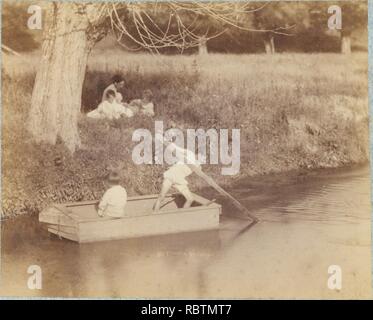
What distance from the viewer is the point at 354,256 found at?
15.6ft

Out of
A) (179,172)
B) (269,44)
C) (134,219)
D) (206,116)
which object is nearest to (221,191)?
(179,172)

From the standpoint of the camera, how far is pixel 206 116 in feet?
15.8

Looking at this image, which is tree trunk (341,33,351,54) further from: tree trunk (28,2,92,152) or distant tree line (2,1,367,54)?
tree trunk (28,2,92,152)

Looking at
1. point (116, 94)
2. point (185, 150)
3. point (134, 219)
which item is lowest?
point (134, 219)

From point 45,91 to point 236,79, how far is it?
1.36m

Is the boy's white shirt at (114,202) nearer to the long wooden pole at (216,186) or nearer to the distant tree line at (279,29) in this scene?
the long wooden pole at (216,186)

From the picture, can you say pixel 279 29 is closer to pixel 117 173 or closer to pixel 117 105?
pixel 117 105

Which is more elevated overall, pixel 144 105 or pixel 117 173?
pixel 144 105

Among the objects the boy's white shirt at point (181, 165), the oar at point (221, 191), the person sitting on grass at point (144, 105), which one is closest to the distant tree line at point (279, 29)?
the person sitting on grass at point (144, 105)

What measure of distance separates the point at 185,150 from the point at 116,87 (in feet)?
2.18

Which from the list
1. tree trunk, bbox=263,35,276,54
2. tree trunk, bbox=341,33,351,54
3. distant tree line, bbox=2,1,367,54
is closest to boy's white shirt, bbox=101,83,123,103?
distant tree line, bbox=2,1,367,54

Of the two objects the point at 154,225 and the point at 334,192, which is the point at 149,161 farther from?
the point at 334,192
